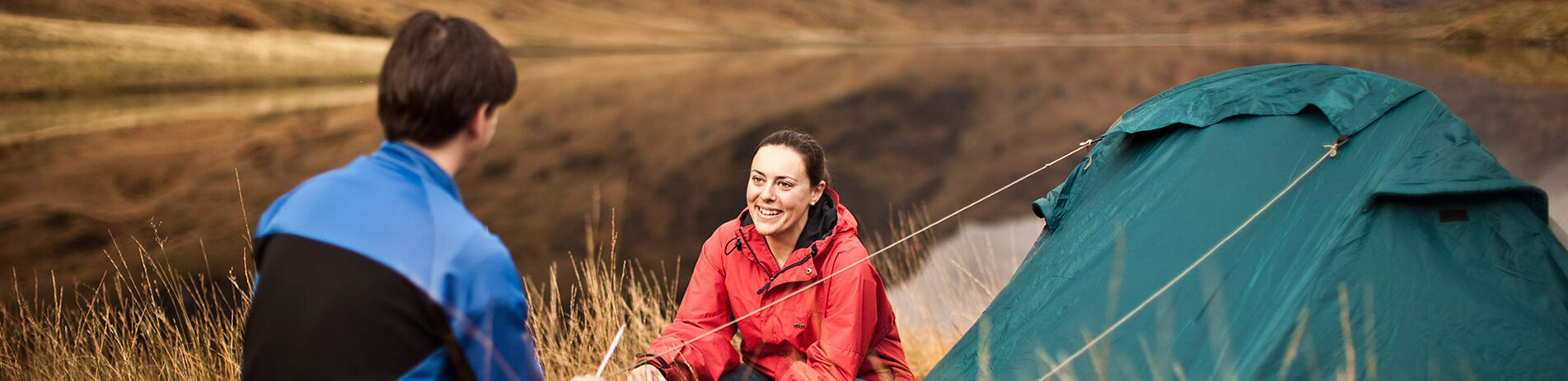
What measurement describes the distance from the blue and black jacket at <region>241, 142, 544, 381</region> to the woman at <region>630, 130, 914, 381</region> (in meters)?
1.61

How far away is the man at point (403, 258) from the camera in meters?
1.54

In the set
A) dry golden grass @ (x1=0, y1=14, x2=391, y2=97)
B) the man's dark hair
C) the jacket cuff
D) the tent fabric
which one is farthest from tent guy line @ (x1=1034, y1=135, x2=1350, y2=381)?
dry golden grass @ (x1=0, y1=14, x2=391, y2=97)

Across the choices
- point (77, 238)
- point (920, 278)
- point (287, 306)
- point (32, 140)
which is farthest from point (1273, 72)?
point (32, 140)

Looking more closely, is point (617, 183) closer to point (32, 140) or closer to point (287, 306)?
point (32, 140)

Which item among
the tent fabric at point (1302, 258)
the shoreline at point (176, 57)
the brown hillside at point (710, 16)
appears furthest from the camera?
the brown hillside at point (710, 16)

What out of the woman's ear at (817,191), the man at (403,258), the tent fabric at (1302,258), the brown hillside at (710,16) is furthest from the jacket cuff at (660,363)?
the brown hillside at (710,16)

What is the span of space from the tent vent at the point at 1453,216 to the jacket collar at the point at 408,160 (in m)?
2.88

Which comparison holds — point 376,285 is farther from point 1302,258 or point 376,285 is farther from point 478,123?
point 1302,258

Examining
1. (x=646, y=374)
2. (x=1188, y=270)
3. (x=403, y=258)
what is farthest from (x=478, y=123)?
(x=1188, y=270)

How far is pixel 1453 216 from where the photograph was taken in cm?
301

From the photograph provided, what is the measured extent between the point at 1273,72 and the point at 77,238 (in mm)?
15306

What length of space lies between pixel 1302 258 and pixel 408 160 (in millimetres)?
2658

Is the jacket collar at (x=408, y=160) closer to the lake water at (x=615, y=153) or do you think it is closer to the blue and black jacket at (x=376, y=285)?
the blue and black jacket at (x=376, y=285)

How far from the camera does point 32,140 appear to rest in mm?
23906
